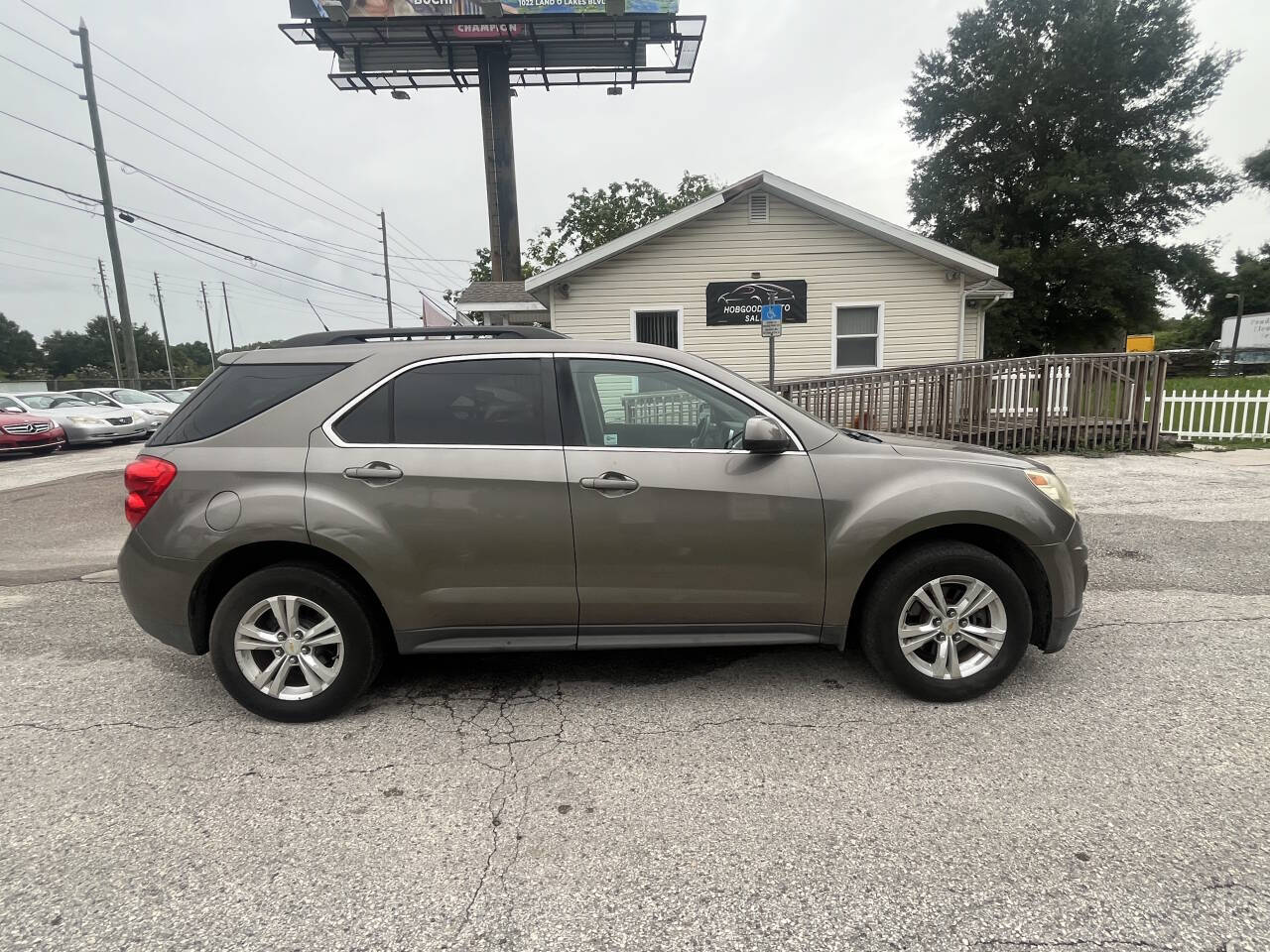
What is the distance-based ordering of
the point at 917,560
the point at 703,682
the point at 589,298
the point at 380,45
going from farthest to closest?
1. the point at 380,45
2. the point at 589,298
3. the point at 703,682
4. the point at 917,560

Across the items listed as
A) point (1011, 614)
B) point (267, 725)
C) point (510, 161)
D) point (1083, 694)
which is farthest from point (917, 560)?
point (510, 161)

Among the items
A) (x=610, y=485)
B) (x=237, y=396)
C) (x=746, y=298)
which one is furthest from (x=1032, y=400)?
(x=237, y=396)

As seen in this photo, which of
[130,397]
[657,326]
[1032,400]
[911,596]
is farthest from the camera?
[130,397]

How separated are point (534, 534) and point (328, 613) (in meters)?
0.98

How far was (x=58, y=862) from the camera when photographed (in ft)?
7.16

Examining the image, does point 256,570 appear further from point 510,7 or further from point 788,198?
point 510,7

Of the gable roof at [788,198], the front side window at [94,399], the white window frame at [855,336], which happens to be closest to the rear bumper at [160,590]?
the gable roof at [788,198]

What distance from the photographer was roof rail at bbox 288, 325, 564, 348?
10.7 feet

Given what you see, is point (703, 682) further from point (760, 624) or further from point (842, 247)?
point (842, 247)

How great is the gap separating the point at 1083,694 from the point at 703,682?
180 centimetres

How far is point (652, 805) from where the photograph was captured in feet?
7.90

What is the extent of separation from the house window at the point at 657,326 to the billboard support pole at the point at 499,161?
9205mm

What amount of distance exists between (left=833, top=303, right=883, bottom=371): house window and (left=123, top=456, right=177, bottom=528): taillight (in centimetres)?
1190

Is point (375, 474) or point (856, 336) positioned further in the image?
point (856, 336)
